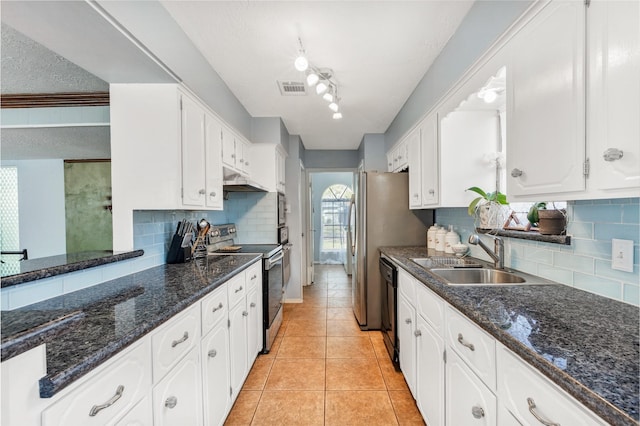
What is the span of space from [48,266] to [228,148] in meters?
1.69

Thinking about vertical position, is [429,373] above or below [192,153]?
below

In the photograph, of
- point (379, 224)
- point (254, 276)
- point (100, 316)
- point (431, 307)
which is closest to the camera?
point (100, 316)

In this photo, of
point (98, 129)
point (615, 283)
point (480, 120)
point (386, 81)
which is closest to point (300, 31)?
point (386, 81)

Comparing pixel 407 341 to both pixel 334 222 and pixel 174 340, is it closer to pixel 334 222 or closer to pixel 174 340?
pixel 174 340

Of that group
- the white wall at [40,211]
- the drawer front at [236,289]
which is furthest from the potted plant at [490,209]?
the white wall at [40,211]

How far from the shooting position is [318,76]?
2236 mm

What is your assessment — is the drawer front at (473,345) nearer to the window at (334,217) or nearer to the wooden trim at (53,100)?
the wooden trim at (53,100)

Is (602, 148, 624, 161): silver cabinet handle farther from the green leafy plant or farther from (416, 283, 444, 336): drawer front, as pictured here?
the green leafy plant

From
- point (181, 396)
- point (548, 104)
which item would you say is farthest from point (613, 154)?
point (181, 396)

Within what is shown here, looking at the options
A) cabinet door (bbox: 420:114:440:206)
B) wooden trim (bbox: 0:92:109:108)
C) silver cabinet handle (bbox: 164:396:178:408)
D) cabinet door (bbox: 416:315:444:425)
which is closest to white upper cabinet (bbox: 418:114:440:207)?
cabinet door (bbox: 420:114:440:206)

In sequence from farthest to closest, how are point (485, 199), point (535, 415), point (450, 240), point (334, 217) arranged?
point (334, 217) < point (450, 240) < point (485, 199) < point (535, 415)

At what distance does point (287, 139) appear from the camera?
4.05 m

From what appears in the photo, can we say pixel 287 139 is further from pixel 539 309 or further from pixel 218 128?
pixel 539 309

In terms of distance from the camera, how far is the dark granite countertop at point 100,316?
607 millimetres
